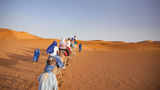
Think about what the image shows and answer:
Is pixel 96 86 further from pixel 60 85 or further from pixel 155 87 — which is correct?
pixel 155 87

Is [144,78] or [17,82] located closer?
[17,82]

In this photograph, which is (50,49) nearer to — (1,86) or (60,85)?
(60,85)

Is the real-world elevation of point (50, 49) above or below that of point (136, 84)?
above

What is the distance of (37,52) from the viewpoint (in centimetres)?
847

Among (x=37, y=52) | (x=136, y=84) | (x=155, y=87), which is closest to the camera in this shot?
(x=155, y=87)

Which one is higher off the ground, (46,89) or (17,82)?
(46,89)

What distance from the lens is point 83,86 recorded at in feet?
15.1

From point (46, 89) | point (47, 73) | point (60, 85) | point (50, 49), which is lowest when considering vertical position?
point (60, 85)

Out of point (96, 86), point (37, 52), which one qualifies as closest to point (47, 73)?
point (96, 86)

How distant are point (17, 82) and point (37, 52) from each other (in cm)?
385

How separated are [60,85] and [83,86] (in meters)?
1.15

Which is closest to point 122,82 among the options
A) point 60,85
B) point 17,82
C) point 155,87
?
point 155,87

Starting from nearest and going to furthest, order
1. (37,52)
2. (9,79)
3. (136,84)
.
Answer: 1. (136,84)
2. (9,79)
3. (37,52)

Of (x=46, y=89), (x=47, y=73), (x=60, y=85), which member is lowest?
(x=60, y=85)
